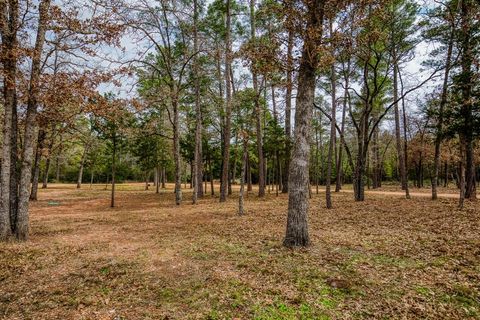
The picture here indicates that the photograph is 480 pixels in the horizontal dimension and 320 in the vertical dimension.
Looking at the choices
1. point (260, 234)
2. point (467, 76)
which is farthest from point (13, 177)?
point (467, 76)

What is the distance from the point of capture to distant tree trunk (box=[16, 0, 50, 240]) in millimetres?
6973

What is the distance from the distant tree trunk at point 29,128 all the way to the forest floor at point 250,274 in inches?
27.2

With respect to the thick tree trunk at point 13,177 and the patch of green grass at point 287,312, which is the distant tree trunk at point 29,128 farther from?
the patch of green grass at point 287,312

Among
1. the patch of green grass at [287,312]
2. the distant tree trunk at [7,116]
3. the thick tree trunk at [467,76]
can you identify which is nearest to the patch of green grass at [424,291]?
the patch of green grass at [287,312]

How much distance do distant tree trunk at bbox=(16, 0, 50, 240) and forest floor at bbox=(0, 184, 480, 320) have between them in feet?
2.27

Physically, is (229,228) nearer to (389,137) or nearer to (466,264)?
(466,264)

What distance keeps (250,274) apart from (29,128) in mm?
7036

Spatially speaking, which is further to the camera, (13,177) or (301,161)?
A: (13,177)

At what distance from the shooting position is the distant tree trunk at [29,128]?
697cm

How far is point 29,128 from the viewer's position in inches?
281

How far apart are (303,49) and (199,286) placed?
5254 mm

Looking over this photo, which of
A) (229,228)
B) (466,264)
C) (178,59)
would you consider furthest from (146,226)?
(178,59)

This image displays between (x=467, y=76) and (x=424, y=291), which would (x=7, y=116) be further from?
(x=467, y=76)

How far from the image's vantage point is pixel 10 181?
7359mm
